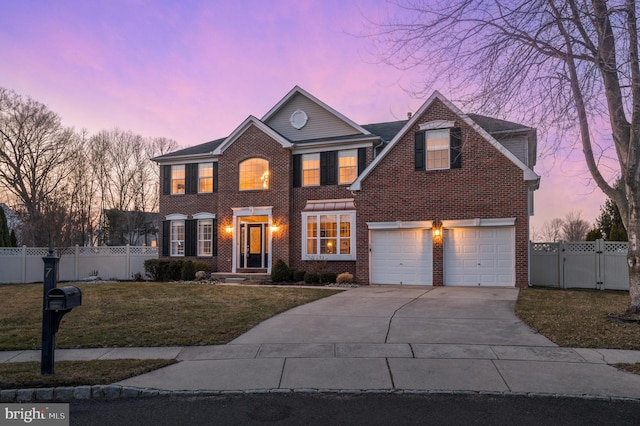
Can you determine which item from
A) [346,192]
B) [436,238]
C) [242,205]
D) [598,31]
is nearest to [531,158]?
[436,238]

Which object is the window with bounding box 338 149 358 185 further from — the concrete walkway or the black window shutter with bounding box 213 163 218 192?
the concrete walkway

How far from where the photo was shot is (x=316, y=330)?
905 cm

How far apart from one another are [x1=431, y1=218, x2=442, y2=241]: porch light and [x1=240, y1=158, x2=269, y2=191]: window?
825 cm

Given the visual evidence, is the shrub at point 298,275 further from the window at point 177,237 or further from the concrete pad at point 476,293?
the window at point 177,237

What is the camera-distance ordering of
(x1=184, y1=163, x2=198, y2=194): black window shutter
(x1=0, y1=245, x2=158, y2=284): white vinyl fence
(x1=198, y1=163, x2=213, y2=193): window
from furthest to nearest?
(x1=184, y1=163, x2=198, y2=194): black window shutter < (x1=198, y1=163, x2=213, y2=193): window < (x1=0, y1=245, x2=158, y2=284): white vinyl fence

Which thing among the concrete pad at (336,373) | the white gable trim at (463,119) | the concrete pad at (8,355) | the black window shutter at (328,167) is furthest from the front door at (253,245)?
the concrete pad at (336,373)

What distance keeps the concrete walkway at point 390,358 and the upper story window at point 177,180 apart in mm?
15173

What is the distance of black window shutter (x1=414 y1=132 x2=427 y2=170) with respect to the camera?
1717 cm

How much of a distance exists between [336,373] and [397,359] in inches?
44.5

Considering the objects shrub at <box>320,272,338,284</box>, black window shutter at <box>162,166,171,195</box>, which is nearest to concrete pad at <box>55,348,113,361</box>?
shrub at <box>320,272,338,284</box>

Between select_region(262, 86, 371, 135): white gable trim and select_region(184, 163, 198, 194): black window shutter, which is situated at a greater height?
select_region(262, 86, 371, 135): white gable trim

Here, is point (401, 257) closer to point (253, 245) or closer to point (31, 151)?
point (253, 245)

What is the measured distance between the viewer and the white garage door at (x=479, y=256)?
16.0 metres

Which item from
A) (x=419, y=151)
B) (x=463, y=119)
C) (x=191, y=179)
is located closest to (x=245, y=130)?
(x=191, y=179)
